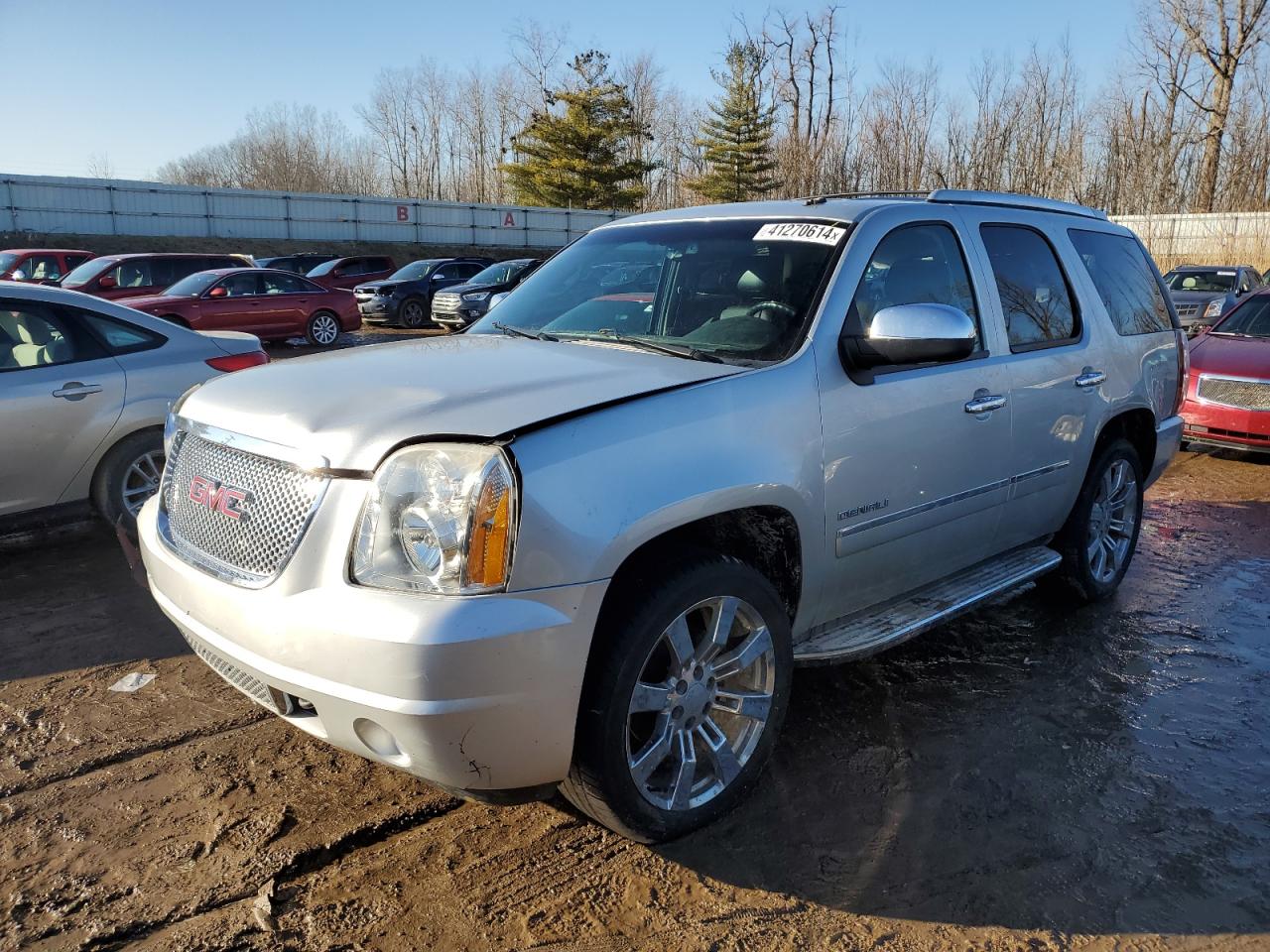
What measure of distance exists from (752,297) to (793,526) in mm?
913

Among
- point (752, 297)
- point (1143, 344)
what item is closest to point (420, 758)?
point (752, 297)

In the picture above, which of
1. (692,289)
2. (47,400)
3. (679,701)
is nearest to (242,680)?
(679,701)

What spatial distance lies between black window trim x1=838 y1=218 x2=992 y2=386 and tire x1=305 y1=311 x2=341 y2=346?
51.5 feet

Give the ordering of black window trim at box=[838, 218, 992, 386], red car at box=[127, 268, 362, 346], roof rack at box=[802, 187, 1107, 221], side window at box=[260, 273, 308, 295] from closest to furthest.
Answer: black window trim at box=[838, 218, 992, 386] < roof rack at box=[802, 187, 1107, 221] < red car at box=[127, 268, 362, 346] < side window at box=[260, 273, 308, 295]

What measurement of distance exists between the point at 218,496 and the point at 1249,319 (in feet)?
33.6

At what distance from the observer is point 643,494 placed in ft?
8.29

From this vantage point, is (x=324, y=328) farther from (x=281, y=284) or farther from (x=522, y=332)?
(x=522, y=332)

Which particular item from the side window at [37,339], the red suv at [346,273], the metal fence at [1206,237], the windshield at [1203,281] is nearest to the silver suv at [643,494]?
the side window at [37,339]

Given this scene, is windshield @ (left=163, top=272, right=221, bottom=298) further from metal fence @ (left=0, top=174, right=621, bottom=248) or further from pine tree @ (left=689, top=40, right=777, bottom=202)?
pine tree @ (left=689, top=40, right=777, bottom=202)

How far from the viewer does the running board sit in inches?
127

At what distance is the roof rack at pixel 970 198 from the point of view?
3.95 m

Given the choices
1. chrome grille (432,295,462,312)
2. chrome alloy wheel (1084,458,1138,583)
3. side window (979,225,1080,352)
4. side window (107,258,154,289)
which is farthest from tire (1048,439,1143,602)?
chrome grille (432,295,462,312)

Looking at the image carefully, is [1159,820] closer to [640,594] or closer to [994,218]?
[640,594]

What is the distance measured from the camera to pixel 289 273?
17.8 m
